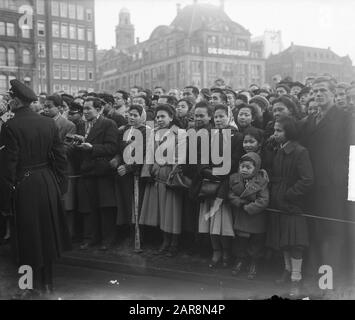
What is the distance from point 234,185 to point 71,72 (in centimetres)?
496

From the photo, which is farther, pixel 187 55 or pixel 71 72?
pixel 71 72

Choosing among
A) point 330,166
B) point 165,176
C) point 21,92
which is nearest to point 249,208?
point 330,166

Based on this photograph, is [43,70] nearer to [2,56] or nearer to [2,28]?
[2,56]

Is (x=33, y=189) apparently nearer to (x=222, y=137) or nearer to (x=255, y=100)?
(x=222, y=137)

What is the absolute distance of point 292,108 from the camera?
4535 millimetres

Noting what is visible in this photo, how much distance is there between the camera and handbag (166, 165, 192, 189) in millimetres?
4805

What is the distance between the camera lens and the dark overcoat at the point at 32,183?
3.81 m

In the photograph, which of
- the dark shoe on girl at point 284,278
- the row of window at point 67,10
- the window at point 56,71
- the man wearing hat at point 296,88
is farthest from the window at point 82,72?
the dark shoe on girl at point 284,278

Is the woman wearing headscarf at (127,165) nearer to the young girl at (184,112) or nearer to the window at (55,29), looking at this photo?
the young girl at (184,112)

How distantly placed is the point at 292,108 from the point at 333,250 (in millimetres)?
1473

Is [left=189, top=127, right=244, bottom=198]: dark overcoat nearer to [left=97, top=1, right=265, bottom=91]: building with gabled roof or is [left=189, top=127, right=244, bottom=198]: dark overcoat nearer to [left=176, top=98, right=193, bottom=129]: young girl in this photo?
[left=176, top=98, right=193, bottom=129]: young girl

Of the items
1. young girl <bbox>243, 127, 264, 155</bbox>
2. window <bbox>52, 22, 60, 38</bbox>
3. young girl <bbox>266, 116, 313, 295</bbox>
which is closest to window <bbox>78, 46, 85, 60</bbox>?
window <bbox>52, 22, 60, 38</bbox>

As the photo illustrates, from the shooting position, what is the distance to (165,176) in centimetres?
498

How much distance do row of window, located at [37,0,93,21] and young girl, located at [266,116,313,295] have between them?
7.99ft
